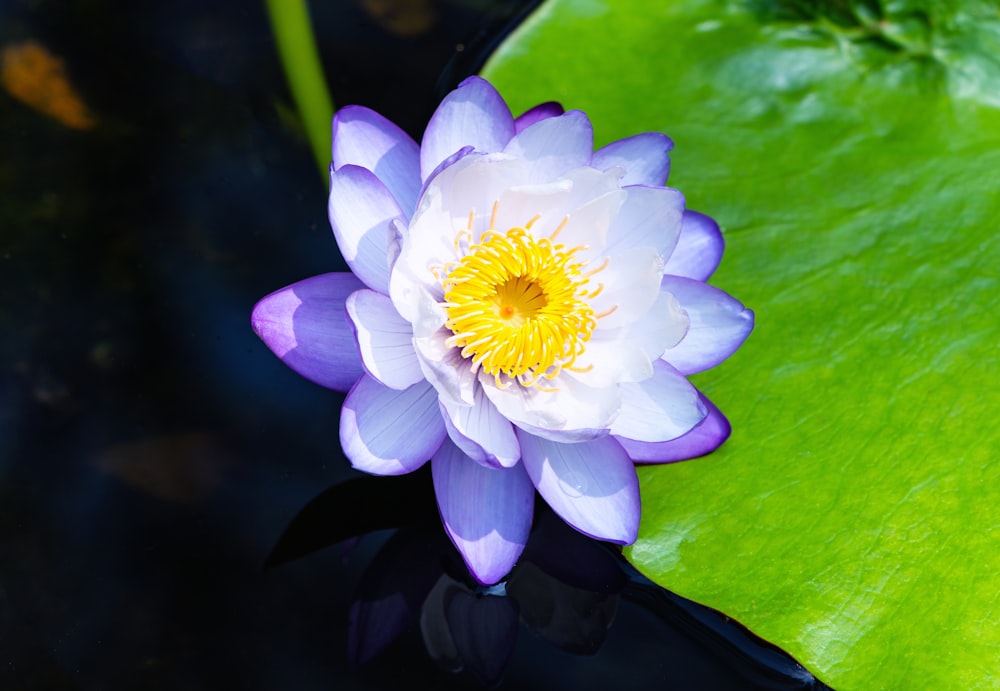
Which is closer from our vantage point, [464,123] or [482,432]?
[482,432]

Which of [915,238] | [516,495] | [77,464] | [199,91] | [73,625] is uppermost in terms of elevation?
[199,91]

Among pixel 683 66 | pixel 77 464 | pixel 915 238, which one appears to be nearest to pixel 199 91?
pixel 77 464

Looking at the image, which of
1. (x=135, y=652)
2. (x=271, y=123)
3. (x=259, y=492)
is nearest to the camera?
(x=135, y=652)

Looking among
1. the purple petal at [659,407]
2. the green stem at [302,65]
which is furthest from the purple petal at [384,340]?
the green stem at [302,65]

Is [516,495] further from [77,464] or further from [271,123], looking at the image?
[271,123]

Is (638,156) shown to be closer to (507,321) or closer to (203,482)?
(507,321)

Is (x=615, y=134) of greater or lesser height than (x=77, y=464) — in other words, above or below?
below

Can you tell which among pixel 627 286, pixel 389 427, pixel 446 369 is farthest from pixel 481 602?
pixel 627 286
